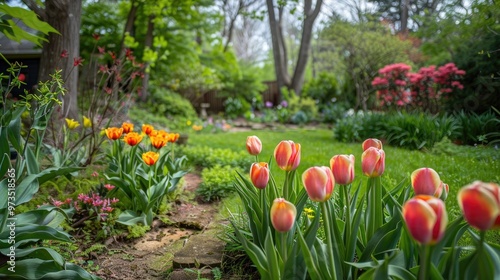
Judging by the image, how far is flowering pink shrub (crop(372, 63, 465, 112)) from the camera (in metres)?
7.57

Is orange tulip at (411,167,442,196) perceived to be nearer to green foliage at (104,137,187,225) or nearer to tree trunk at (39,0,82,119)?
green foliage at (104,137,187,225)

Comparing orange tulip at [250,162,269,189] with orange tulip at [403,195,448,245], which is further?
orange tulip at [250,162,269,189]

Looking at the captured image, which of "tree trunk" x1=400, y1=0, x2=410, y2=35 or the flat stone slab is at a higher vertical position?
"tree trunk" x1=400, y1=0, x2=410, y2=35

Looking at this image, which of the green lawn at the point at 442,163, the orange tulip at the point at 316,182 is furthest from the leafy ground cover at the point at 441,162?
the orange tulip at the point at 316,182

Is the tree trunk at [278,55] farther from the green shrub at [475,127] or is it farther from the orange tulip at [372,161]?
the orange tulip at [372,161]

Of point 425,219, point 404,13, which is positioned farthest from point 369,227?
point 404,13

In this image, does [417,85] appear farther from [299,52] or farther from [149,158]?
[299,52]

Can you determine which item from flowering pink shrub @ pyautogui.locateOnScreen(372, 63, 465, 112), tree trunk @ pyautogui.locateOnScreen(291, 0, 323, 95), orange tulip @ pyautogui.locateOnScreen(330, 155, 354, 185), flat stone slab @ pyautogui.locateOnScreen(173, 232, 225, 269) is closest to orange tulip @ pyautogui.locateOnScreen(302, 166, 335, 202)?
orange tulip @ pyautogui.locateOnScreen(330, 155, 354, 185)

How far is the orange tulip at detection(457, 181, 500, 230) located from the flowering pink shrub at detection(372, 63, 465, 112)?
722 centimetres

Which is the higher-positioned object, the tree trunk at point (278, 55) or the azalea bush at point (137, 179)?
the tree trunk at point (278, 55)

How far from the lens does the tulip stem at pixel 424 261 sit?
99 centimetres

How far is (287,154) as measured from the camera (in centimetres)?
152

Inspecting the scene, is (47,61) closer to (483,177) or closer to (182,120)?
(483,177)

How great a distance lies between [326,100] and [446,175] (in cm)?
1106
